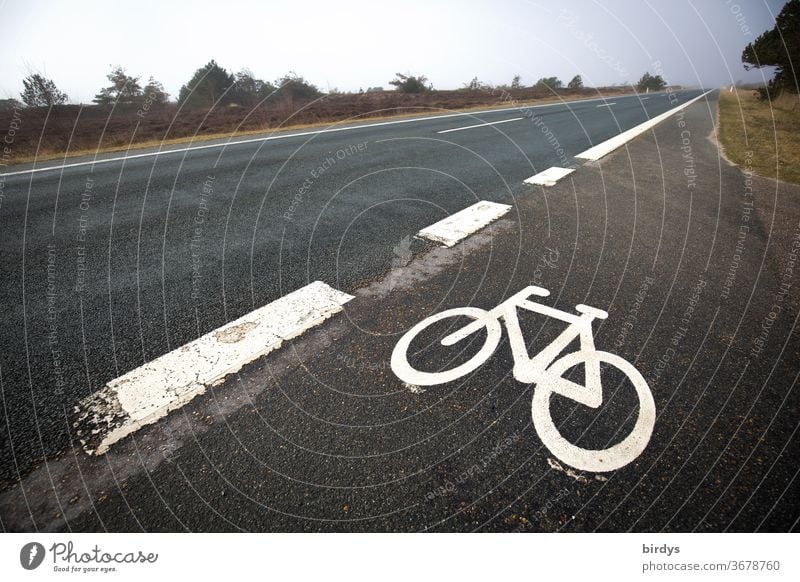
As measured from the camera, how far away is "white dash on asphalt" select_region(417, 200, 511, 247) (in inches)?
155

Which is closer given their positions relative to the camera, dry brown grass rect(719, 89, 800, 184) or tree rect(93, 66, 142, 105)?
dry brown grass rect(719, 89, 800, 184)

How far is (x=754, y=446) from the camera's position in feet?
5.81

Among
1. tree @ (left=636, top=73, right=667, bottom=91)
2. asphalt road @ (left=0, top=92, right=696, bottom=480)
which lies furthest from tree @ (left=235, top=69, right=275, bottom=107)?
tree @ (left=636, top=73, right=667, bottom=91)

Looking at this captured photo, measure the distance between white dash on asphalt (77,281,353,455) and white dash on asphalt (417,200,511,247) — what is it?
1.46 metres

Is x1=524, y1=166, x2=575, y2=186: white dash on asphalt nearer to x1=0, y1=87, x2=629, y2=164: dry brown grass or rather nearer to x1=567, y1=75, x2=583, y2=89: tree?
x1=0, y1=87, x2=629, y2=164: dry brown grass

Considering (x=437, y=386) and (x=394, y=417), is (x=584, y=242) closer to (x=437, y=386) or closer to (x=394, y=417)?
(x=437, y=386)

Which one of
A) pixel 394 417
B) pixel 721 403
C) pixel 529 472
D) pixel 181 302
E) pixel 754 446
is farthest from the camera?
pixel 181 302

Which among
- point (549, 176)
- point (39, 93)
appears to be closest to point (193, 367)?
point (549, 176)

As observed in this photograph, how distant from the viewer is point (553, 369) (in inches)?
86.3

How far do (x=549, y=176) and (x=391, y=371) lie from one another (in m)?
5.31

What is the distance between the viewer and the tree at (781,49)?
23.5m

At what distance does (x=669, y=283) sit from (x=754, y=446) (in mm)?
1717

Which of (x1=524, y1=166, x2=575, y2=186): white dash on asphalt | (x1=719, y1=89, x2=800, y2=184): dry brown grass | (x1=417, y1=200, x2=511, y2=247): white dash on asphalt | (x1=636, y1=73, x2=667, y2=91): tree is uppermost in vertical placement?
(x1=636, y1=73, x2=667, y2=91): tree

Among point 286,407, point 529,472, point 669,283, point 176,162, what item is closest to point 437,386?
point 529,472
